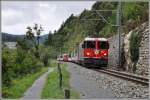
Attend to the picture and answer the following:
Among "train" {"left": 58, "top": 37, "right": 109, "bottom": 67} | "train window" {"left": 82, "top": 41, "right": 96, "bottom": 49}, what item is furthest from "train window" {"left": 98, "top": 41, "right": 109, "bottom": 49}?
"train window" {"left": 82, "top": 41, "right": 96, "bottom": 49}

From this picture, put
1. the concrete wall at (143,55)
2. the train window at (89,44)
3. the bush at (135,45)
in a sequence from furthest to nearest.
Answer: the train window at (89,44)
the bush at (135,45)
the concrete wall at (143,55)

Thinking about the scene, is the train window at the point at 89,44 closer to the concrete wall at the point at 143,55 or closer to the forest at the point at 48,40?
the forest at the point at 48,40

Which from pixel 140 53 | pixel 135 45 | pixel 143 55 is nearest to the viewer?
pixel 143 55

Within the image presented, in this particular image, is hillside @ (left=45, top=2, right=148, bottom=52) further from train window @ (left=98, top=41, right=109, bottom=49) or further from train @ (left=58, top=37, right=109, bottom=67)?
train @ (left=58, top=37, right=109, bottom=67)

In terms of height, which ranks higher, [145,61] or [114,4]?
[114,4]

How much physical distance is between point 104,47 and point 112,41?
10.8ft

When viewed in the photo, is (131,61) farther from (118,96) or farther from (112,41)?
(118,96)

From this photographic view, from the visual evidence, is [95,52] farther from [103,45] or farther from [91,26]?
[91,26]

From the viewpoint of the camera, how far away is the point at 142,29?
31.5 metres

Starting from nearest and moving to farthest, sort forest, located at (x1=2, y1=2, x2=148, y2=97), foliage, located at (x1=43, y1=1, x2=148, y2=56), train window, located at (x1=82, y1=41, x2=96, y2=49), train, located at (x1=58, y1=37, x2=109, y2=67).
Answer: forest, located at (x1=2, y1=2, x2=148, y2=97) → train, located at (x1=58, y1=37, x2=109, y2=67) → train window, located at (x1=82, y1=41, x2=96, y2=49) → foliage, located at (x1=43, y1=1, x2=148, y2=56)

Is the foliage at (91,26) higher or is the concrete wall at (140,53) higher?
the foliage at (91,26)

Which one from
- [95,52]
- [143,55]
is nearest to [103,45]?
[95,52]

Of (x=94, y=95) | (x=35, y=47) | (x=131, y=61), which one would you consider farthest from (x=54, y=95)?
(x=35, y=47)

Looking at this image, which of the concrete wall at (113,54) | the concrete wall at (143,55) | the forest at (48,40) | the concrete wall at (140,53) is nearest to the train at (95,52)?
the concrete wall at (113,54)
